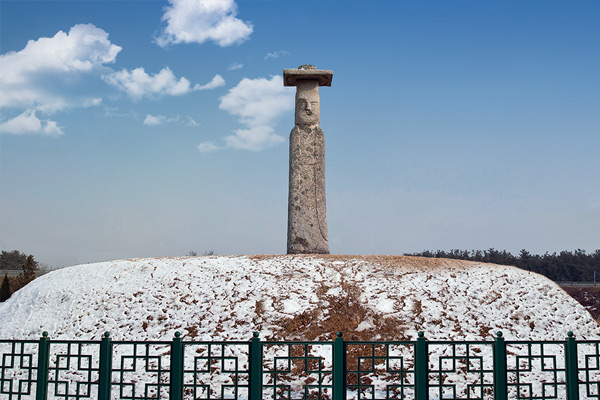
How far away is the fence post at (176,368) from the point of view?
620 cm

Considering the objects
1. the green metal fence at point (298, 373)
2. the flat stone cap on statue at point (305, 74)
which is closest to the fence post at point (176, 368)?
the green metal fence at point (298, 373)

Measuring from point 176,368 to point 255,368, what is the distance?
942 mm

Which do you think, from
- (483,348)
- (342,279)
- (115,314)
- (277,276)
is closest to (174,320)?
(115,314)

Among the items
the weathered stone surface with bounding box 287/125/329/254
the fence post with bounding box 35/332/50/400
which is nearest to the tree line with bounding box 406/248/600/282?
the weathered stone surface with bounding box 287/125/329/254

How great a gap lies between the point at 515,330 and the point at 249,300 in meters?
5.66

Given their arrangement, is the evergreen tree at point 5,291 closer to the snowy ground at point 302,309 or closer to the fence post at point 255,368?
the snowy ground at point 302,309

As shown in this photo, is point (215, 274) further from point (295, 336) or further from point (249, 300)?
point (295, 336)

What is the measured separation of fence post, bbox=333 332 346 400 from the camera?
5.97 m

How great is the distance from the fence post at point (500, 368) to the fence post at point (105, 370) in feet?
15.0

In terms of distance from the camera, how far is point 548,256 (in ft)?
136

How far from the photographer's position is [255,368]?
20.1ft

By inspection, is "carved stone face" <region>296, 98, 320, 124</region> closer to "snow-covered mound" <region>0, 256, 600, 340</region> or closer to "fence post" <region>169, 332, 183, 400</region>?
"snow-covered mound" <region>0, 256, 600, 340</region>

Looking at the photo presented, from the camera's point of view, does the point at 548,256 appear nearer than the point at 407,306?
No

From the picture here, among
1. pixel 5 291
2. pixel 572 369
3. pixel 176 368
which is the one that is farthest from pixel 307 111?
pixel 5 291
